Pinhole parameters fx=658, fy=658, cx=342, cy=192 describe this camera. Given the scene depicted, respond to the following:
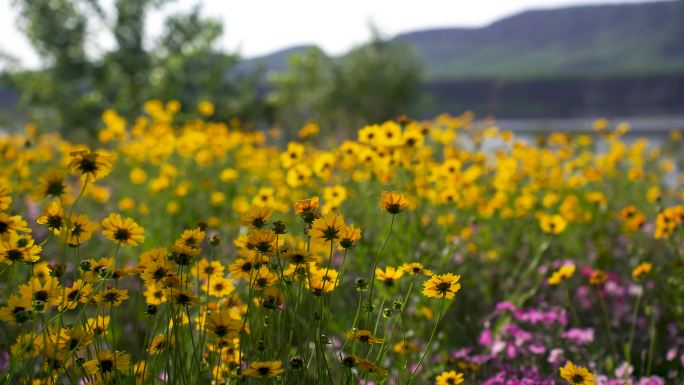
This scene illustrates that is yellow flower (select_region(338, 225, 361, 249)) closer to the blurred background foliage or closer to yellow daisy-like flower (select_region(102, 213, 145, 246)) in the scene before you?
yellow daisy-like flower (select_region(102, 213, 145, 246))

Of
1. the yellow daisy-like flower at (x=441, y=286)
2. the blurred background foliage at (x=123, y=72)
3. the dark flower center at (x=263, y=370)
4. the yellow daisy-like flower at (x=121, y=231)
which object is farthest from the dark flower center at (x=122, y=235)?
the blurred background foliage at (x=123, y=72)

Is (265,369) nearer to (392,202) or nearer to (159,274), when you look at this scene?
(159,274)

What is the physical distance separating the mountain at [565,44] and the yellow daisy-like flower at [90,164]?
91978 millimetres

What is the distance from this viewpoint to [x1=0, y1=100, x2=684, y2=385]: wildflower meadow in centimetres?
153

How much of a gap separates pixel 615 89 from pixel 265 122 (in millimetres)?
73474

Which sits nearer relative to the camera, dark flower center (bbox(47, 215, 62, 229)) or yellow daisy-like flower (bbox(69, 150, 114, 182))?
yellow daisy-like flower (bbox(69, 150, 114, 182))

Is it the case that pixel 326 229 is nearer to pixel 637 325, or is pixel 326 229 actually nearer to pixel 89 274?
pixel 89 274

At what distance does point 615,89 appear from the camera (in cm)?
8188

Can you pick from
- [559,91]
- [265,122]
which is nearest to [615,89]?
[559,91]

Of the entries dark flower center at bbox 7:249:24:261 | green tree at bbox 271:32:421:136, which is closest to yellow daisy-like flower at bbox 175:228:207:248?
dark flower center at bbox 7:249:24:261

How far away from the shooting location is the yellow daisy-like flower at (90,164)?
1.38 metres

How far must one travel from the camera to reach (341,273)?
262 cm

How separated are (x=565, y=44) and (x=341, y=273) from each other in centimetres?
13565

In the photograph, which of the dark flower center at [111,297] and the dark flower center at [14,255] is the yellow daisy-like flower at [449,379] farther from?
the dark flower center at [14,255]
